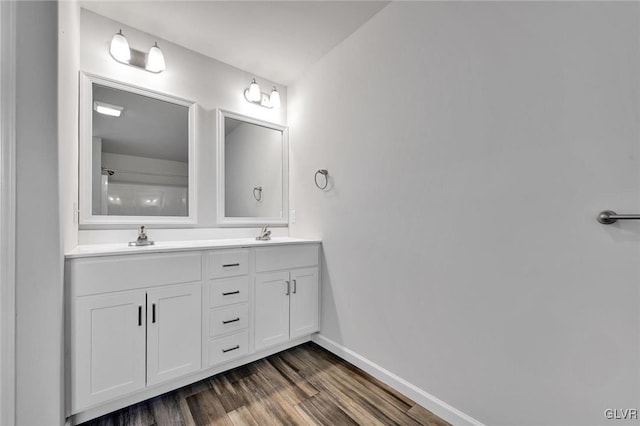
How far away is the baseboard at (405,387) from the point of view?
4.56 ft

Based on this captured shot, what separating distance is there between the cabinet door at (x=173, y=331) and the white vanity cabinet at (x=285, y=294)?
0.41 meters

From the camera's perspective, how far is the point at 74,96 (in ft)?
5.18

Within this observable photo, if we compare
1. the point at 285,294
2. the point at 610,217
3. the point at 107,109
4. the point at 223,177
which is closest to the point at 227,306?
the point at 285,294

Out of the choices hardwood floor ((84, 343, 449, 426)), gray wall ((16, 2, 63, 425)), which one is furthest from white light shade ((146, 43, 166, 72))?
hardwood floor ((84, 343, 449, 426))

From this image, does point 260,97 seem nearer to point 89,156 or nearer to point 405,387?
point 89,156

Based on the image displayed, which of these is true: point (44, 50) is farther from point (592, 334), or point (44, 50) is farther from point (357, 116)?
point (592, 334)

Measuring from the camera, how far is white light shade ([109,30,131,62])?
180cm

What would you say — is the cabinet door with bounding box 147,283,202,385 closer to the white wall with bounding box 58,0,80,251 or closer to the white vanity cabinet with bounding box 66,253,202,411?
the white vanity cabinet with bounding box 66,253,202,411

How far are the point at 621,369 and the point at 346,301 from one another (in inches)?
55.2

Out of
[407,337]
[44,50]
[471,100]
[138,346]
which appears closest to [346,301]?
[407,337]

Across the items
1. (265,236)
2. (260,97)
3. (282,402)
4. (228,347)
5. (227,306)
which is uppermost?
(260,97)

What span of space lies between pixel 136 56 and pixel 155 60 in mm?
134

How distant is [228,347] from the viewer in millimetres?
1790

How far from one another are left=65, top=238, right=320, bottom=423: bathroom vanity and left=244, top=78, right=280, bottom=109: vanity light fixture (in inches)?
52.6
